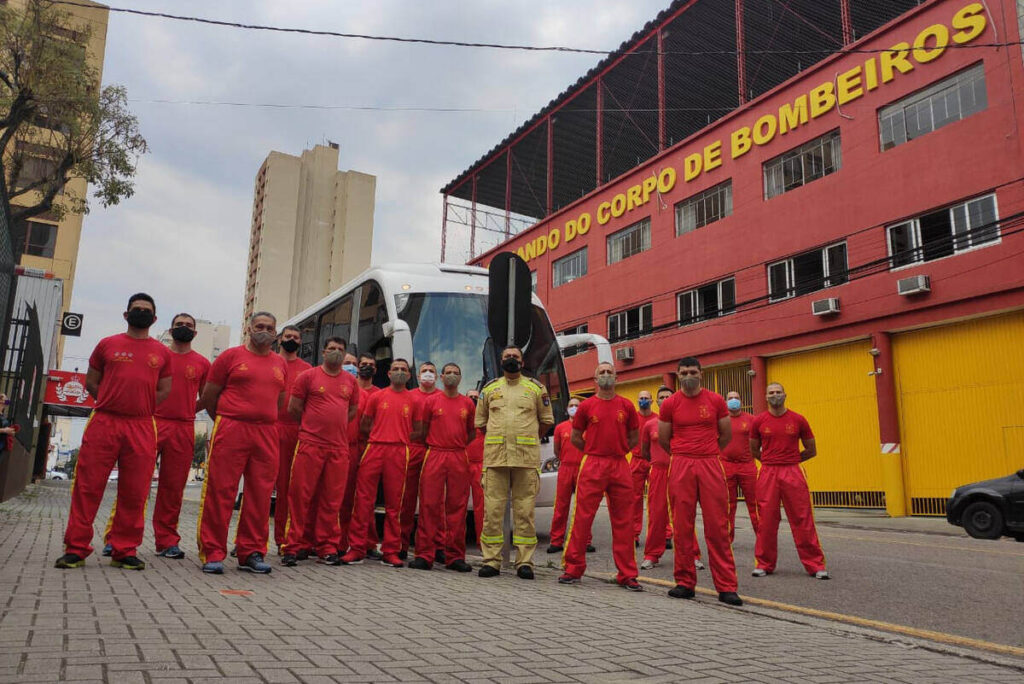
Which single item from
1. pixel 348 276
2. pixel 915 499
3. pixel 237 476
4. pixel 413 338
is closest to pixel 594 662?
pixel 237 476

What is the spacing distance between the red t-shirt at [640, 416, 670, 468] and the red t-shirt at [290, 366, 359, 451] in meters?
3.76

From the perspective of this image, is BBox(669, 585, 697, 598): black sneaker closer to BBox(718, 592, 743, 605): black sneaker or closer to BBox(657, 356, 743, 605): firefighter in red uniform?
BBox(657, 356, 743, 605): firefighter in red uniform

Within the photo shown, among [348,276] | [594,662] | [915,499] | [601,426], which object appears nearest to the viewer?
[594,662]

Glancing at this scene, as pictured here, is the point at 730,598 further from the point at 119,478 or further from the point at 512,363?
the point at 119,478

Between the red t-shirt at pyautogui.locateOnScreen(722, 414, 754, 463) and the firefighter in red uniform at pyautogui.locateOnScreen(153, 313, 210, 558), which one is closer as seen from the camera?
the firefighter in red uniform at pyautogui.locateOnScreen(153, 313, 210, 558)

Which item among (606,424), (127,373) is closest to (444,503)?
(606,424)

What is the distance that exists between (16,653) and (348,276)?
6907 centimetres

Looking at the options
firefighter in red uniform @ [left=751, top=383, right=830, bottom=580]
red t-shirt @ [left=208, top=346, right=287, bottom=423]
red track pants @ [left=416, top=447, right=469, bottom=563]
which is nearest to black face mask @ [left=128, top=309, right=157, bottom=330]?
red t-shirt @ [left=208, top=346, right=287, bottom=423]

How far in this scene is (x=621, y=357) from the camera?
85.1 ft

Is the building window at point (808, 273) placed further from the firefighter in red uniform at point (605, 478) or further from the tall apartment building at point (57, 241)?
the tall apartment building at point (57, 241)

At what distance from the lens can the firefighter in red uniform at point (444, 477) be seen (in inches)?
281

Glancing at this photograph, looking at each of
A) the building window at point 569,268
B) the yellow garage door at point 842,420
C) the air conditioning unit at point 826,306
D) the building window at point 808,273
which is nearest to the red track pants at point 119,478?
the building window at point 808,273

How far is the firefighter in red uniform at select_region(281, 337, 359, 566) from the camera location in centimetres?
680

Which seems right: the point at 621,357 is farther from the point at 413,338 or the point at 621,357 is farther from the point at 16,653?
the point at 16,653
